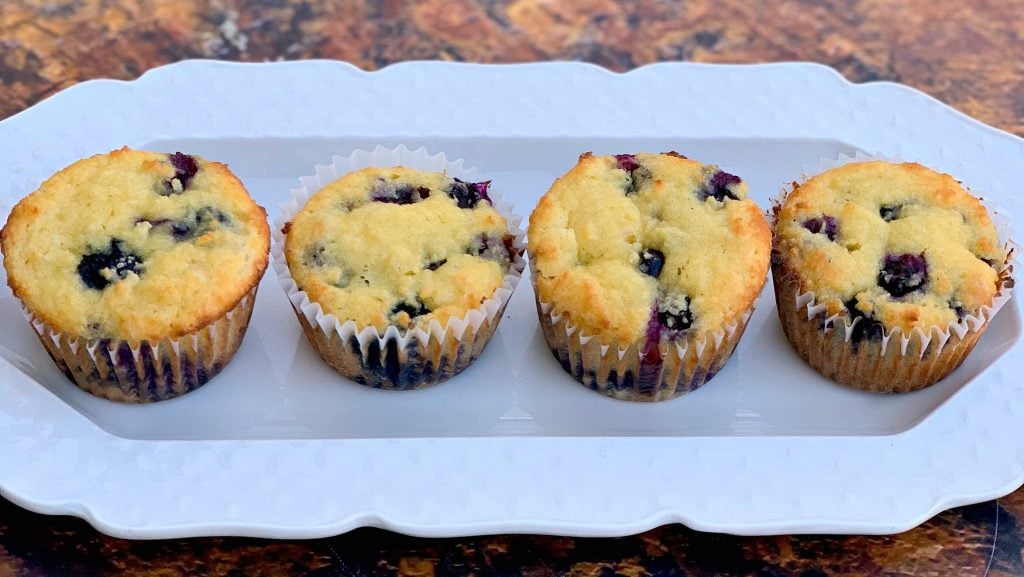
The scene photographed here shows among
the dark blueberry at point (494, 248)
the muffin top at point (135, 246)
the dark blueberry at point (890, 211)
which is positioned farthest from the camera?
the dark blueberry at point (890, 211)

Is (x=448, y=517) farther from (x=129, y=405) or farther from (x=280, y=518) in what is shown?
(x=129, y=405)

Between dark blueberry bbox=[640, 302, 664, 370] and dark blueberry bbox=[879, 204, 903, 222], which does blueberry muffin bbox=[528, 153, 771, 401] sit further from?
dark blueberry bbox=[879, 204, 903, 222]

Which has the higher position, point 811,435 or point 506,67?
point 506,67

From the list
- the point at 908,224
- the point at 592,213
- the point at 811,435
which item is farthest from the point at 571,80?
the point at 811,435

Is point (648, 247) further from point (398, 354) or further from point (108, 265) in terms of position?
point (108, 265)

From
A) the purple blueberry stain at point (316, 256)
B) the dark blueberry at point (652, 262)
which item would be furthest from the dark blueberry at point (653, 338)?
the purple blueberry stain at point (316, 256)

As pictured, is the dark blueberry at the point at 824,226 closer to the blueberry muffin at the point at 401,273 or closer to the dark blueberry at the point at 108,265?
the blueberry muffin at the point at 401,273
